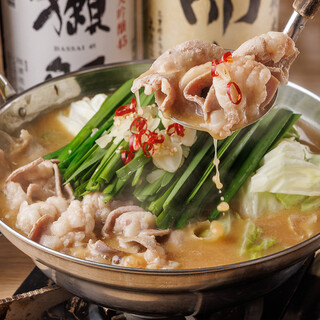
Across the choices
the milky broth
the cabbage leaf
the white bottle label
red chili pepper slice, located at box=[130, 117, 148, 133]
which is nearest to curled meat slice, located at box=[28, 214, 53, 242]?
the milky broth

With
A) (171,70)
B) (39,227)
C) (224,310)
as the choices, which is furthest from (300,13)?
(39,227)

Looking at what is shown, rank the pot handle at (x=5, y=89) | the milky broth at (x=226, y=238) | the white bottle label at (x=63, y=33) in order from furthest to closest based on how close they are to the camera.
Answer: the white bottle label at (x=63, y=33)
the pot handle at (x=5, y=89)
the milky broth at (x=226, y=238)

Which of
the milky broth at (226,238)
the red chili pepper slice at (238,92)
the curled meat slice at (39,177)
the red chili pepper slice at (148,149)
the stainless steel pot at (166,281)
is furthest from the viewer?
the curled meat slice at (39,177)

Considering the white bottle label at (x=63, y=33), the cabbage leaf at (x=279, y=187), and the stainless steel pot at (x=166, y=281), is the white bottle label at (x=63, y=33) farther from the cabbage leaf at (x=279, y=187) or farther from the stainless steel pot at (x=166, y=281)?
the stainless steel pot at (x=166, y=281)

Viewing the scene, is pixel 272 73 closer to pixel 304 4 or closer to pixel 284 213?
pixel 304 4

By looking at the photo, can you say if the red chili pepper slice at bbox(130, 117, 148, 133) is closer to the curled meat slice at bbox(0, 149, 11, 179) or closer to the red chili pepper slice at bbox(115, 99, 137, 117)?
the red chili pepper slice at bbox(115, 99, 137, 117)

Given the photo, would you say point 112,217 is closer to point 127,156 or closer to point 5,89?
point 127,156

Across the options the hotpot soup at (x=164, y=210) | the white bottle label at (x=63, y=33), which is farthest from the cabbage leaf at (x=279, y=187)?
the white bottle label at (x=63, y=33)

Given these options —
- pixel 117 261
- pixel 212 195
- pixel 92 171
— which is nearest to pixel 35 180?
pixel 92 171

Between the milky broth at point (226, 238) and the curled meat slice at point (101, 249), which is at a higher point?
the curled meat slice at point (101, 249)
